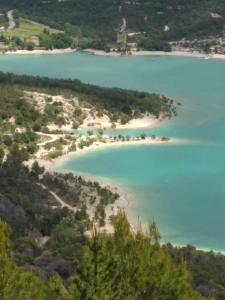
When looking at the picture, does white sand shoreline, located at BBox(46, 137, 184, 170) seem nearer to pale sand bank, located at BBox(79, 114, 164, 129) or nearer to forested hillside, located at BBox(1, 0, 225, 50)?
pale sand bank, located at BBox(79, 114, 164, 129)

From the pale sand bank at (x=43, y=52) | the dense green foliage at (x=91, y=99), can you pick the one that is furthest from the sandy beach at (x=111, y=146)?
the pale sand bank at (x=43, y=52)

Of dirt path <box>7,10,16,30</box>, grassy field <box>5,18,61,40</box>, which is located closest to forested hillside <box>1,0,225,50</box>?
dirt path <box>7,10,16,30</box>

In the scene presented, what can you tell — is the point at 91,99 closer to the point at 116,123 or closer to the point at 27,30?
the point at 116,123

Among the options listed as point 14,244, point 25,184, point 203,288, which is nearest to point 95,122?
point 25,184

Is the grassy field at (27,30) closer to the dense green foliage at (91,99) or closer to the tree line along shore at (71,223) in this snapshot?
the dense green foliage at (91,99)

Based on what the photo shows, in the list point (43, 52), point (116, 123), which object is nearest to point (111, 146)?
point (116, 123)

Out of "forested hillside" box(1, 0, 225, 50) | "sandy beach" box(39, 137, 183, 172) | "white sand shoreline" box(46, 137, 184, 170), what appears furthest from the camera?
"forested hillside" box(1, 0, 225, 50)

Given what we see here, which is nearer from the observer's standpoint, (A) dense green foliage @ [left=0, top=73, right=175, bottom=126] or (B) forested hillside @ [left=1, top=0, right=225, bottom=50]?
(A) dense green foliage @ [left=0, top=73, right=175, bottom=126]
